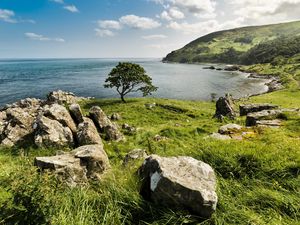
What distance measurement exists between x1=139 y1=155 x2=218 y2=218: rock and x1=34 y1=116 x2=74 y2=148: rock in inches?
361

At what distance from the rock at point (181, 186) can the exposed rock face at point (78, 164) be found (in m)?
2.42

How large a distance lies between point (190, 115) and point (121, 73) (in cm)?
2151

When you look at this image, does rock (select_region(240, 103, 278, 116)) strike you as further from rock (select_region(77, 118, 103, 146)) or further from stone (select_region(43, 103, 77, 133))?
stone (select_region(43, 103, 77, 133))

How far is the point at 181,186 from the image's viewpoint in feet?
18.2

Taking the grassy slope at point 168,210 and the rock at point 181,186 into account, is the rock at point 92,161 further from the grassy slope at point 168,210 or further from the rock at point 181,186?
the rock at point 181,186

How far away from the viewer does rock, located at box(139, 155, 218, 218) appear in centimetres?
539

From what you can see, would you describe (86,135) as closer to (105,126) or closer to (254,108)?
(105,126)

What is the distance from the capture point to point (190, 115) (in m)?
42.7

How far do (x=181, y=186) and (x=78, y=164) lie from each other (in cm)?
413

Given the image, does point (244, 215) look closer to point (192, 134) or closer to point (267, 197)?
point (267, 197)

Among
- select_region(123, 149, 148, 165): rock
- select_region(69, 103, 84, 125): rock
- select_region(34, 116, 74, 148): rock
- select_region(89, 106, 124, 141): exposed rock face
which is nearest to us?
select_region(123, 149, 148, 165): rock

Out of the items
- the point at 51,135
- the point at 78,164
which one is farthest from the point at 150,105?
the point at 78,164

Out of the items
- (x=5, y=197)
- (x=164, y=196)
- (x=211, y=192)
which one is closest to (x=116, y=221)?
(x=164, y=196)

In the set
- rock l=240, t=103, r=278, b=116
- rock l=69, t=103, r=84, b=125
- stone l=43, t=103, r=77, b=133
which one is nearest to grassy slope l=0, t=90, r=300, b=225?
stone l=43, t=103, r=77, b=133
